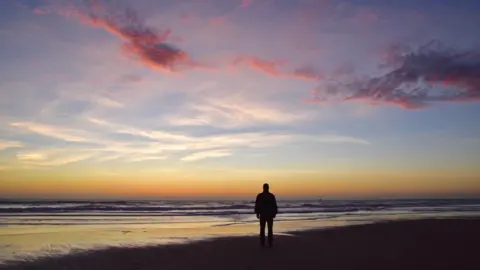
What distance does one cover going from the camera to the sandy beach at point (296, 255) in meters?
10.1

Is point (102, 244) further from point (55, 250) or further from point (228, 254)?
point (228, 254)

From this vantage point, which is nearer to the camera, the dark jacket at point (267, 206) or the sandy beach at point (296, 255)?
the sandy beach at point (296, 255)

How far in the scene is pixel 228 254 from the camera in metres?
11.8

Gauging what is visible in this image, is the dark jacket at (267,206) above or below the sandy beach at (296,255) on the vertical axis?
above

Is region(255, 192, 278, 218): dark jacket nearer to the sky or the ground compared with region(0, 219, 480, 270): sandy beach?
nearer to the sky

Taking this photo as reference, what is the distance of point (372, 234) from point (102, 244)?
1041 centimetres

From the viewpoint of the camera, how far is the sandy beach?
10.1 metres

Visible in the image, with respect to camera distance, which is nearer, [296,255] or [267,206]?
[296,255]

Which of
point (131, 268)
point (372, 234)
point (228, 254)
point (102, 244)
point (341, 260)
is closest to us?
point (131, 268)

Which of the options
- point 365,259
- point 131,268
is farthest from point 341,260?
point 131,268

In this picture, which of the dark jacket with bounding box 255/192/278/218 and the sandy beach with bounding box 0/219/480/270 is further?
the dark jacket with bounding box 255/192/278/218

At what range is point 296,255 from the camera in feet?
38.2

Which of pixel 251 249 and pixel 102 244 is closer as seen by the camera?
pixel 251 249

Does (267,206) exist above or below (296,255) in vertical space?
above
